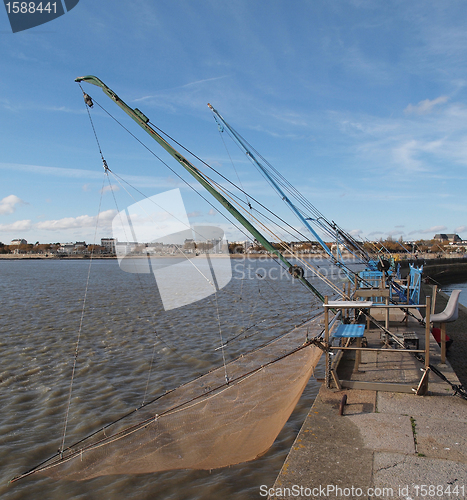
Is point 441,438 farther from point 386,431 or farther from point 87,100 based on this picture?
point 87,100

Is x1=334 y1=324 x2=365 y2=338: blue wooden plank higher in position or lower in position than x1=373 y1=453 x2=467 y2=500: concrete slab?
higher

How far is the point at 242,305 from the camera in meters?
24.7

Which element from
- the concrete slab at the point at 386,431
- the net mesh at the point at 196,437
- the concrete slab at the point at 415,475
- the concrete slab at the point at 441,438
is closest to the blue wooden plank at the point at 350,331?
the net mesh at the point at 196,437

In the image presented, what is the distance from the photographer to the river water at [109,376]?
5.85 metres

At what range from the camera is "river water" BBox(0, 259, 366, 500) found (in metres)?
5.85

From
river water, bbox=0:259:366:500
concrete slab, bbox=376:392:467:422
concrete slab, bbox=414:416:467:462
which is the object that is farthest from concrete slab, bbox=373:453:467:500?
river water, bbox=0:259:366:500

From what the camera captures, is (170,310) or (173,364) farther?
(170,310)

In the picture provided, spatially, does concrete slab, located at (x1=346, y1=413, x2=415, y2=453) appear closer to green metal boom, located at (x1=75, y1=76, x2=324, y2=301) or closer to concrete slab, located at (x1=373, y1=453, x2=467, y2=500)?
concrete slab, located at (x1=373, y1=453, x2=467, y2=500)

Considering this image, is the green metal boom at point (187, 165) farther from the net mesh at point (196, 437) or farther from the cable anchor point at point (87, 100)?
the net mesh at point (196, 437)

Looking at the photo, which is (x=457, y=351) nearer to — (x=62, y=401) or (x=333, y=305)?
(x=333, y=305)

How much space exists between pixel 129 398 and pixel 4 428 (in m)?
2.58

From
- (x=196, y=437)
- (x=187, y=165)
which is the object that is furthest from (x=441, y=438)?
(x=187, y=165)

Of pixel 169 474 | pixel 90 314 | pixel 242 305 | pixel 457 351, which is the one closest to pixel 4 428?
pixel 169 474

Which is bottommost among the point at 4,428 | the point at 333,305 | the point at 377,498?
the point at 4,428
